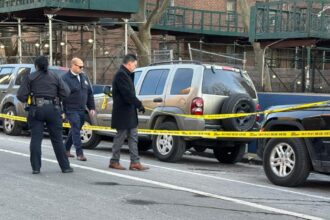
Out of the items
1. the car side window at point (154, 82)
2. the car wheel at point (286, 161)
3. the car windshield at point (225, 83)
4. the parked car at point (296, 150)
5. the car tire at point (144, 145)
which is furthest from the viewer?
the car tire at point (144, 145)

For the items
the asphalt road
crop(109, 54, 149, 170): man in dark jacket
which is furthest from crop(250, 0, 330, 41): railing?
crop(109, 54, 149, 170): man in dark jacket

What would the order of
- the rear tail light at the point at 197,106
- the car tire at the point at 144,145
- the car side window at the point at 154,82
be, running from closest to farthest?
the rear tail light at the point at 197,106, the car side window at the point at 154,82, the car tire at the point at 144,145

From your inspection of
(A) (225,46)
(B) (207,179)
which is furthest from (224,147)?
(A) (225,46)

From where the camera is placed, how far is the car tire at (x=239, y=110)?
10.4 meters

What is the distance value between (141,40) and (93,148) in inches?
515

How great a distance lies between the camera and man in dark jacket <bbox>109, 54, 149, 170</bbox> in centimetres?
903

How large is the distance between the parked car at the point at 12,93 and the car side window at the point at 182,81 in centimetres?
445

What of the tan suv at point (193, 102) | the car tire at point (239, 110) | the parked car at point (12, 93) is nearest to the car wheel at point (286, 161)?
the car tire at point (239, 110)

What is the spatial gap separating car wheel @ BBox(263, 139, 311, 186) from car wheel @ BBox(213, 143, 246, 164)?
258cm

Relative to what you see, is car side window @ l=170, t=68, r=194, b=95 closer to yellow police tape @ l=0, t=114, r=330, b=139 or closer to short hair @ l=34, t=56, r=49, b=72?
yellow police tape @ l=0, t=114, r=330, b=139

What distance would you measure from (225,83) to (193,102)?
821 mm

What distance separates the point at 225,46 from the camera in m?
38.6

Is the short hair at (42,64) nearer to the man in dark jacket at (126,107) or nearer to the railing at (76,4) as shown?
the man in dark jacket at (126,107)

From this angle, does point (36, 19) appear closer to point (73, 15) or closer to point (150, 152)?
point (73, 15)
